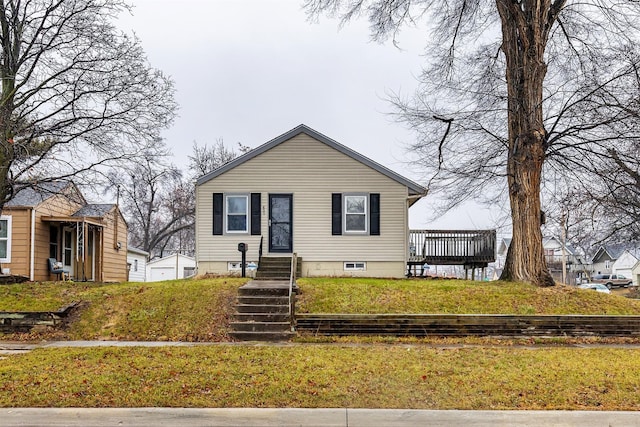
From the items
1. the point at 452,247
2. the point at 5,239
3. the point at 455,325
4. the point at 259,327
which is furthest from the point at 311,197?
the point at 5,239

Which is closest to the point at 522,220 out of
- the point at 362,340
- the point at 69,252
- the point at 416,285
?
the point at 416,285

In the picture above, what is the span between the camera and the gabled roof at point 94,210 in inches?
939

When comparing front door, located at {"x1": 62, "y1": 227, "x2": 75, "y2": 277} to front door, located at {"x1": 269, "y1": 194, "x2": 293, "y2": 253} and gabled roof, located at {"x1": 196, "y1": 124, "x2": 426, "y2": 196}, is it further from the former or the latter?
front door, located at {"x1": 269, "y1": 194, "x2": 293, "y2": 253}

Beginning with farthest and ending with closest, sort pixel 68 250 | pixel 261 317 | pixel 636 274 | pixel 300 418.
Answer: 1. pixel 636 274
2. pixel 68 250
3. pixel 261 317
4. pixel 300 418

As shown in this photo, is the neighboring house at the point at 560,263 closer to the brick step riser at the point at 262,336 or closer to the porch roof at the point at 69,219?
the porch roof at the point at 69,219

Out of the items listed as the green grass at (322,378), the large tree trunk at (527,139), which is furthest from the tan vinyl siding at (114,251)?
the large tree trunk at (527,139)

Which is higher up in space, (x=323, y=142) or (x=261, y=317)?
(x=323, y=142)

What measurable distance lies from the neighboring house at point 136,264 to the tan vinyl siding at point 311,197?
1355cm

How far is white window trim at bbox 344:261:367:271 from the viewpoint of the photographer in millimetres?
19219

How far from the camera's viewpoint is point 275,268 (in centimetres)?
1803

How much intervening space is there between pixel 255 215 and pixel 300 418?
13445 millimetres

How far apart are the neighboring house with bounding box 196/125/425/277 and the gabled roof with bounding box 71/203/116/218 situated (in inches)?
280

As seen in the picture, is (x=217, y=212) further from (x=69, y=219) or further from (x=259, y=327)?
(x=259, y=327)

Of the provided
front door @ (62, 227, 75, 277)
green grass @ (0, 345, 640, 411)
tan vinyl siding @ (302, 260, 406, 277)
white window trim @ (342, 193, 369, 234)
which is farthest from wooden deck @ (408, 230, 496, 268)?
front door @ (62, 227, 75, 277)
